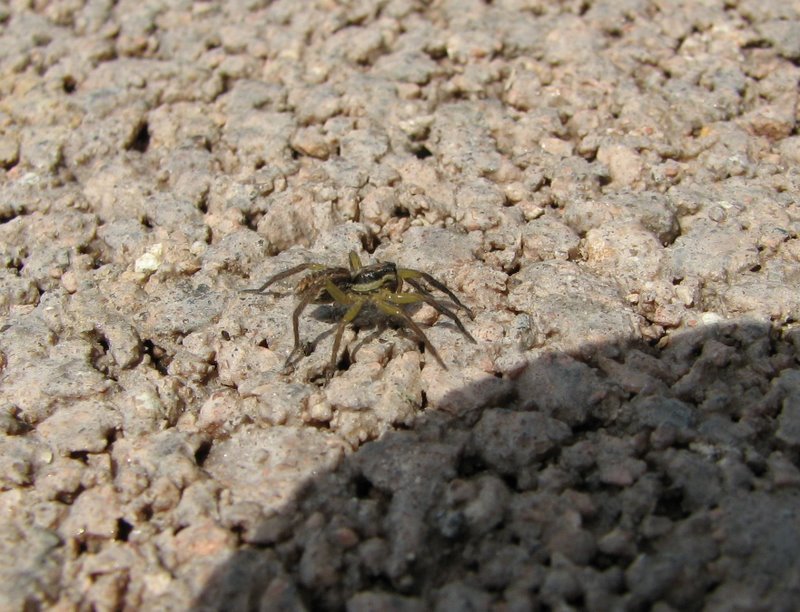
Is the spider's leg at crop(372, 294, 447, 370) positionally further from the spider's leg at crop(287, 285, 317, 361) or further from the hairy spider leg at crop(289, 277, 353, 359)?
the spider's leg at crop(287, 285, 317, 361)

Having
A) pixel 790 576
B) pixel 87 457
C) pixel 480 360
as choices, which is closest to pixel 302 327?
pixel 480 360

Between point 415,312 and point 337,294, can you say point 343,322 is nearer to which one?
point 337,294

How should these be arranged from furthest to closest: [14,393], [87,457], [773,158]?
[773,158], [14,393], [87,457]

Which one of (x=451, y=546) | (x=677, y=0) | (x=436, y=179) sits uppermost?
(x=677, y=0)

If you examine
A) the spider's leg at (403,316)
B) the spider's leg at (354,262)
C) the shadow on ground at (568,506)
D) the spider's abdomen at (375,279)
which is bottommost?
the shadow on ground at (568,506)

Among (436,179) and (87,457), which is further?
(436,179)

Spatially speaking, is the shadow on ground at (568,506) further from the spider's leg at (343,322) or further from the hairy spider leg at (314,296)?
the hairy spider leg at (314,296)

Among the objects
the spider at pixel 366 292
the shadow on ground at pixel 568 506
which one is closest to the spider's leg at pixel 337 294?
the spider at pixel 366 292

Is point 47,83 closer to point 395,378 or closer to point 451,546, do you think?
point 395,378
